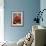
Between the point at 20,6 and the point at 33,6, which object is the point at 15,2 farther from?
the point at 33,6

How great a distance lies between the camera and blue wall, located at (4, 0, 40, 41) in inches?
223

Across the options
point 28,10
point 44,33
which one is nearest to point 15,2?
point 28,10

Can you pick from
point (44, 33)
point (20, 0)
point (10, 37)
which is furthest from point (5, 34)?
point (44, 33)

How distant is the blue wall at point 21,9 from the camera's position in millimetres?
5656

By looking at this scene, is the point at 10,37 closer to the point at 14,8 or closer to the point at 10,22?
the point at 10,22

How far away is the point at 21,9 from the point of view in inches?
224

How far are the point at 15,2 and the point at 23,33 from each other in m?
1.35

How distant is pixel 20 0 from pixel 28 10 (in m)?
0.54

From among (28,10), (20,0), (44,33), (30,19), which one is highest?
(20,0)

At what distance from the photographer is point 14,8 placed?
5.68 m

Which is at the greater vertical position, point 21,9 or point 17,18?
point 21,9

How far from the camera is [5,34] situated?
5648 millimetres

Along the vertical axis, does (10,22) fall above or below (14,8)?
below

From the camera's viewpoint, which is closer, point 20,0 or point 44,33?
point 44,33
